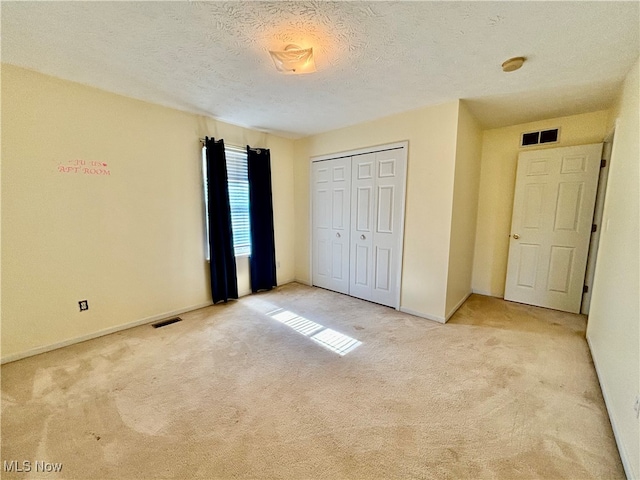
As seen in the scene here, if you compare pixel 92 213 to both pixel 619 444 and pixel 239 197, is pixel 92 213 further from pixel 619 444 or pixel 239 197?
pixel 619 444

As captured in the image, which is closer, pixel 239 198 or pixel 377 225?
pixel 377 225

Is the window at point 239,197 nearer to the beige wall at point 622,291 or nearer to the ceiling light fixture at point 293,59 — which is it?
the ceiling light fixture at point 293,59

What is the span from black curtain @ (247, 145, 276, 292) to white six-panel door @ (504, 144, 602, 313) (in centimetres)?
350

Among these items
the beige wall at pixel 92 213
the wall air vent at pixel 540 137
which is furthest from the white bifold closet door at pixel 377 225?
the beige wall at pixel 92 213

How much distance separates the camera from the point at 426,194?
118 inches

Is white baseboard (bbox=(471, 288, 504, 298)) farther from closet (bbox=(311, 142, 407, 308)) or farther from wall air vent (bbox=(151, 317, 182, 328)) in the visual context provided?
wall air vent (bbox=(151, 317, 182, 328))

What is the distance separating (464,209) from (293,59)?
2633 mm

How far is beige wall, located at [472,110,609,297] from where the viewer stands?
11.8 feet

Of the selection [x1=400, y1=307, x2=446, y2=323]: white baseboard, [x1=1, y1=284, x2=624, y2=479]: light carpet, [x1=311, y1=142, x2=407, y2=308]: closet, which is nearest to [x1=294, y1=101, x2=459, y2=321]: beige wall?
[x1=400, y1=307, x2=446, y2=323]: white baseboard

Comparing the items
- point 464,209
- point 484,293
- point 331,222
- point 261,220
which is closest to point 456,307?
point 484,293

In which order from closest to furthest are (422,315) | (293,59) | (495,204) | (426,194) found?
(293,59), (426,194), (422,315), (495,204)

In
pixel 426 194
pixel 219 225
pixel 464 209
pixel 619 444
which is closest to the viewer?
pixel 619 444

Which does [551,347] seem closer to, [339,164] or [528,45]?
[528,45]

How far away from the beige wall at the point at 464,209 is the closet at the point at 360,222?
0.58m
